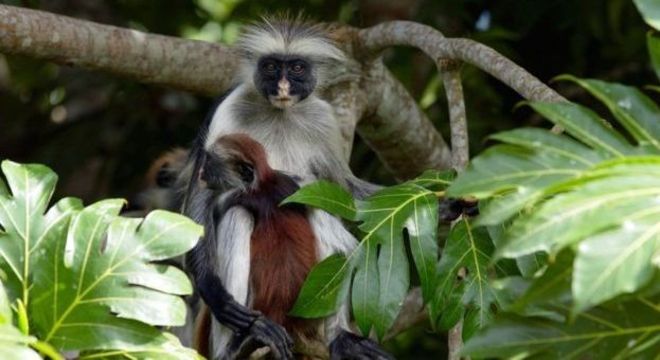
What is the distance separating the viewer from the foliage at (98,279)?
14.6 ft

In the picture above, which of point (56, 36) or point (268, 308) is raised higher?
point (56, 36)

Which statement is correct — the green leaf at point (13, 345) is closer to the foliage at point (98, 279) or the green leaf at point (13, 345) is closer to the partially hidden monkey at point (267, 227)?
the foliage at point (98, 279)

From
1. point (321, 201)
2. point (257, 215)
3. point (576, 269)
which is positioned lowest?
point (257, 215)

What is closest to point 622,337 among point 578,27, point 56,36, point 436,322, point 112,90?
point 436,322

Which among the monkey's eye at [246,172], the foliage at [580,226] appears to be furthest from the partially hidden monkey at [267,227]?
the foliage at [580,226]

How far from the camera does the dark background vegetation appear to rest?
883 centimetres

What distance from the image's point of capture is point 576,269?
3.13 meters

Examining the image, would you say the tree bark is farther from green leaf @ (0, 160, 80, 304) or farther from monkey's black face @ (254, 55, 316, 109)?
green leaf @ (0, 160, 80, 304)

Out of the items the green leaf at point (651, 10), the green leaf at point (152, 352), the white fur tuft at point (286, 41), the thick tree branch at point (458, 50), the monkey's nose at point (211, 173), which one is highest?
the green leaf at point (651, 10)

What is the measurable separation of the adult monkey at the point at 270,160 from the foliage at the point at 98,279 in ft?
4.31

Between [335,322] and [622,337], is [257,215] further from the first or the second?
[622,337]

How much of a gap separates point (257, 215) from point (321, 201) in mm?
1208

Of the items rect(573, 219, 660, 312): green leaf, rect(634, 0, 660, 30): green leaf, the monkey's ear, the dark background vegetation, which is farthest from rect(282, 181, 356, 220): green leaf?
the monkey's ear

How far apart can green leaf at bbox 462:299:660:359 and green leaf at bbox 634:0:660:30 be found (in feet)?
2.58
